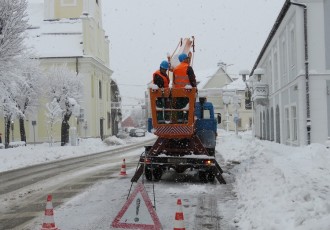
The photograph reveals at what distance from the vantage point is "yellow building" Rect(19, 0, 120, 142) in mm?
50156

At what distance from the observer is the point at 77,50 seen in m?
51.1

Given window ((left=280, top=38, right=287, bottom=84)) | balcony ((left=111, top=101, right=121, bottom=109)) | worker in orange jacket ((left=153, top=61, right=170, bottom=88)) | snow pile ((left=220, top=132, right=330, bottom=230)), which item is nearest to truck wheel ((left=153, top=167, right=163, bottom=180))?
snow pile ((left=220, top=132, right=330, bottom=230))

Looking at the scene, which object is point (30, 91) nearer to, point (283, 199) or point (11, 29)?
point (11, 29)

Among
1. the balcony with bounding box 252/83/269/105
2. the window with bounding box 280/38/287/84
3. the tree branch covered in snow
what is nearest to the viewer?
the tree branch covered in snow

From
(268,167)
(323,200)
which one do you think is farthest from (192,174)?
(323,200)

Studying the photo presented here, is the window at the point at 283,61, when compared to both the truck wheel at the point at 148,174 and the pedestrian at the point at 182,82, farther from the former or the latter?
the truck wheel at the point at 148,174

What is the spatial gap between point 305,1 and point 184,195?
12491 mm

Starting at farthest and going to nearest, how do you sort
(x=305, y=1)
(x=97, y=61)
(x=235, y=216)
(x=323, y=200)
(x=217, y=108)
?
1. (x=217, y=108)
2. (x=97, y=61)
3. (x=305, y=1)
4. (x=235, y=216)
5. (x=323, y=200)

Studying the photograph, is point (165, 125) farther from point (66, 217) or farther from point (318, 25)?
point (318, 25)

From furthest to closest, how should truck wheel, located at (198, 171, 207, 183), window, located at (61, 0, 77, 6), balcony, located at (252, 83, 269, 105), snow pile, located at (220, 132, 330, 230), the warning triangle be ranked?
window, located at (61, 0, 77, 6)
balcony, located at (252, 83, 269, 105)
truck wheel, located at (198, 171, 207, 183)
the warning triangle
snow pile, located at (220, 132, 330, 230)

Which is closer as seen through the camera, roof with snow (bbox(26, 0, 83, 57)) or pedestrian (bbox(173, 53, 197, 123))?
pedestrian (bbox(173, 53, 197, 123))

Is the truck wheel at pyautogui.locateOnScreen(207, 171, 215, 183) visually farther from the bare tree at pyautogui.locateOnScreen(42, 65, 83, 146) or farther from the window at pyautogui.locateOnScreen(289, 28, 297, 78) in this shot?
the bare tree at pyautogui.locateOnScreen(42, 65, 83, 146)

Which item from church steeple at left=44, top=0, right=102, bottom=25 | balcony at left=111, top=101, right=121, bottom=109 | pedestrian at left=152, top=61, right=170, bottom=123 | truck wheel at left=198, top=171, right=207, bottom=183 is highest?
church steeple at left=44, top=0, right=102, bottom=25

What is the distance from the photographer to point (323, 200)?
684cm
